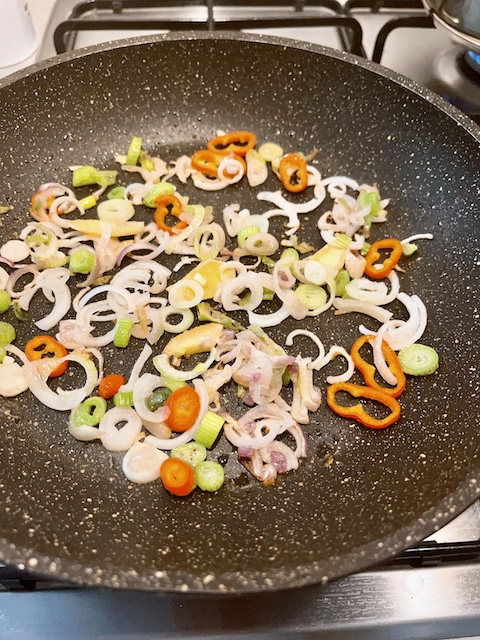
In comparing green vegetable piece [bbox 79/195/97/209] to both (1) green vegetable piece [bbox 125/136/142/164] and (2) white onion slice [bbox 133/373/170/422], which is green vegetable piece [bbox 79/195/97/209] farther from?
(2) white onion slice [bbox 133/373/170/422]

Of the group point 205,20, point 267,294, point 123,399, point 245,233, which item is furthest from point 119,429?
point 205,20

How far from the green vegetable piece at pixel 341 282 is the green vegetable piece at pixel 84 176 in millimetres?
598

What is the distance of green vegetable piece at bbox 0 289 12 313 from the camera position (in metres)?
1.07

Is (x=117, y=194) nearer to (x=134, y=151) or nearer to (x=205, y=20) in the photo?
(x=134, y=151)

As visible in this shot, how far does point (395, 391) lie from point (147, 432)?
0.44m

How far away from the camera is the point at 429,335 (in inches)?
42.3

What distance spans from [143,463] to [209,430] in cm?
12

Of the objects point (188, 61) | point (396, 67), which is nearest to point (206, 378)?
point (188, 61)

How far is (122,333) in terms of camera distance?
3.42ft

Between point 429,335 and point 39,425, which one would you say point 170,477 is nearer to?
point 39,425

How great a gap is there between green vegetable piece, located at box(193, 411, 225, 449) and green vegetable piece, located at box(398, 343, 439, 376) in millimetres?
352

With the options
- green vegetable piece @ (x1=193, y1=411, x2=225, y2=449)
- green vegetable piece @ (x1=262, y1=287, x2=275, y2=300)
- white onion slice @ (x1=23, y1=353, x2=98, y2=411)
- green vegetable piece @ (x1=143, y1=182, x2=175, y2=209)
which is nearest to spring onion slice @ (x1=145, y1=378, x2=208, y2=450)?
green vegetable piece @ (x1=193, y1=411, x2=225, y2=449)

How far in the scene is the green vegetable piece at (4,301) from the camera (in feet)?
3.52

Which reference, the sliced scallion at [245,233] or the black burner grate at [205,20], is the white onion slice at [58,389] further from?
the black burner grate at [205,20]
